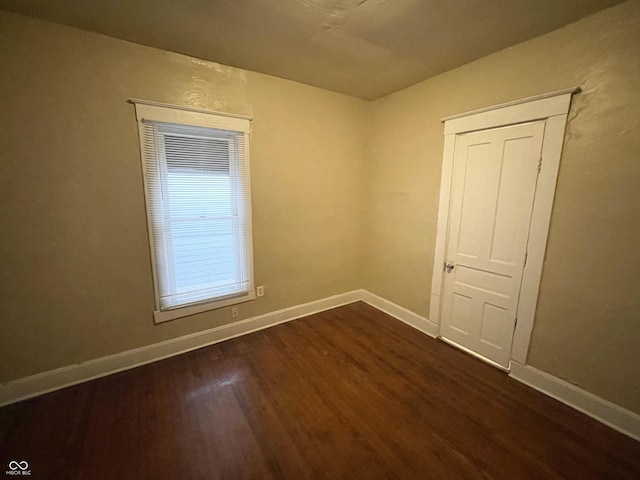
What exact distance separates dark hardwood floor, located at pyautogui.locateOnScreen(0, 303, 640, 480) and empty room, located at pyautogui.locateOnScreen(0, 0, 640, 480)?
0.01 m

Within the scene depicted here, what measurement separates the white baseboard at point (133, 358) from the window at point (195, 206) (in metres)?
0.28

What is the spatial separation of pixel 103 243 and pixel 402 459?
265cm

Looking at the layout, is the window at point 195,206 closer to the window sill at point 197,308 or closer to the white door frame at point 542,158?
the window sill at point 197,308

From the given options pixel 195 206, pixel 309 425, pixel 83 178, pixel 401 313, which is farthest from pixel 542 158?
pixel 83 178

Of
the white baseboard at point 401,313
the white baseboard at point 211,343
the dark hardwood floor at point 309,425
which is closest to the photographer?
the dark hardwood floor at point 309,425

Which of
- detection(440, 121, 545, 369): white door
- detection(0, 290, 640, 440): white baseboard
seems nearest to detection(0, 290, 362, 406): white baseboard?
detection(0, 290, 640, 440): white baseboard

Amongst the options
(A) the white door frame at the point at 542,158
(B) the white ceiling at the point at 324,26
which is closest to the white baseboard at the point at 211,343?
(A) the white door frame at the point at 542,158

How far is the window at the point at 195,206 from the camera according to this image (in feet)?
7.38

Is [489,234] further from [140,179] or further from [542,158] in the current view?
[140,179]

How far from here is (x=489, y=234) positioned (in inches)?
93.0

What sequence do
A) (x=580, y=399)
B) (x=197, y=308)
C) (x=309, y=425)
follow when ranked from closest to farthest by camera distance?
(x=309, y=425), (x=580, y=399), (x=197, y=308)

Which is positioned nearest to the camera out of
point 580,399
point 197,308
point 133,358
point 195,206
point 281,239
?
point 580,399

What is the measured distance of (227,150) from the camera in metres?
2.56

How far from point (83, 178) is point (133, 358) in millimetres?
1562
